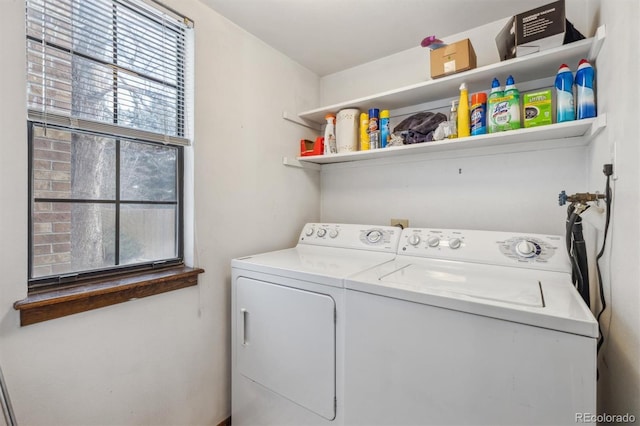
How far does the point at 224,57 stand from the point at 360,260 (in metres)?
1.48

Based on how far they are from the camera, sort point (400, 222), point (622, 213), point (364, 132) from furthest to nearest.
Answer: point (400, 222) < point (364, 132) < point (622, 213)

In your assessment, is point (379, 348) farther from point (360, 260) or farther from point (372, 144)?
point (372, 144)

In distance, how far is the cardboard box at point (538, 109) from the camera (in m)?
1.36

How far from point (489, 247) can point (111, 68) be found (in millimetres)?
2004

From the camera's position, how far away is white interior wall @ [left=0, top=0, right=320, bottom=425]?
3.38 feet

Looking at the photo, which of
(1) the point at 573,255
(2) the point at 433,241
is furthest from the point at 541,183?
(2) the point at 433,241

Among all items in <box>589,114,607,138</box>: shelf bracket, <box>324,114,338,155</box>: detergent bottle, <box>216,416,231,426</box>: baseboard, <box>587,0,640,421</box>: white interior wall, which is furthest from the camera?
<box>324,114,338,155</box>: detergent bottle

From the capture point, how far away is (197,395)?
1.60 m

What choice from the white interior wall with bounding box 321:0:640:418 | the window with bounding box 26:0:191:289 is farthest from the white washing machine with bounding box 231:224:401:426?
the window with bounding box 26:0:191:289

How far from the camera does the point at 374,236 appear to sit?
1848 millimetres

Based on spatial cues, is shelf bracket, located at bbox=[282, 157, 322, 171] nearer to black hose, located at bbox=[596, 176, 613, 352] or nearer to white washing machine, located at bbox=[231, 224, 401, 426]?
white washing machine, located at bbox=[231, 224, 401, 426]

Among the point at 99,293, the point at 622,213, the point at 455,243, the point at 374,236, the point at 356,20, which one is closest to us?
the point at 622,213

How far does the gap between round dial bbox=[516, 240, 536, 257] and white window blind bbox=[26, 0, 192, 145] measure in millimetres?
1791

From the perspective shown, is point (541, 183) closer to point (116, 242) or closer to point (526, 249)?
point (526, 249)
